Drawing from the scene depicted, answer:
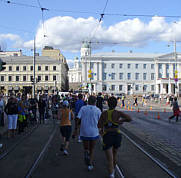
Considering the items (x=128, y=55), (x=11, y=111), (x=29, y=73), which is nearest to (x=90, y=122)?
(x=11, y=111)

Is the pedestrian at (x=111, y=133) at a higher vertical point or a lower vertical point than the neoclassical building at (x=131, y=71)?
lower

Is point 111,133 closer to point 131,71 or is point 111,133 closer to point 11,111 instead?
point 11,111

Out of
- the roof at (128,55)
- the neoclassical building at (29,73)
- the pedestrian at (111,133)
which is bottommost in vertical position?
the pedestrian at (111,133)

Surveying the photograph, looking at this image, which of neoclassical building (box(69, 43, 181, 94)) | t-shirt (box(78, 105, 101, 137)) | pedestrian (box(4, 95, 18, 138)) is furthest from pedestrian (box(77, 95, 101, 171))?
neoclassical building (box(69, 43, 181, 94))

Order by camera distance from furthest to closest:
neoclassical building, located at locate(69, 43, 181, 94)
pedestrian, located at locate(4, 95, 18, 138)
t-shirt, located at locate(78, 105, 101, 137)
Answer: neoclassical building, located at locate(69, 43, 181, 94)
pedestrian, located at locate(4, 95, 18, 138)
t-shirt, located at locate(78, 105, 101, 137)

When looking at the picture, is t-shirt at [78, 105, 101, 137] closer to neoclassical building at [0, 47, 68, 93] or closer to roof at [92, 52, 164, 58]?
neoclassical building at [0, 47, 68, 93]

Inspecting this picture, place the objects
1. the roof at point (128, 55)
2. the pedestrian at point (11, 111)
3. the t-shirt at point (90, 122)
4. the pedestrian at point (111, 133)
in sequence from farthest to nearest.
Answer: the roof at point (128, 55)
the pedestrian at point (11, 111)
the t-shirt at point (90, 122)
the pedestrian at point (111, 133)

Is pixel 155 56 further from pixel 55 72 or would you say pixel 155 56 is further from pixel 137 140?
pixel 137 140

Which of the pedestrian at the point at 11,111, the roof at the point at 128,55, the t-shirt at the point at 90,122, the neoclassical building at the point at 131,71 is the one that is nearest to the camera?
the t-shirt at the point at 90,122

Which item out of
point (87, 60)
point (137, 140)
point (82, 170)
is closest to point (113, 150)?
point (82, 170)

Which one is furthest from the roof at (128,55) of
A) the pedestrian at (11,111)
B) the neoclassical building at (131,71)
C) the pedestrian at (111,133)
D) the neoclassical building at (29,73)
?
the pedestrian at (111,133)

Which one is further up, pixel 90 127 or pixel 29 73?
pixel 29 73

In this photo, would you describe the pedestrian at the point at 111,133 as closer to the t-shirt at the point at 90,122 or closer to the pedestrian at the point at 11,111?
the t-shirt at the point at 90,122

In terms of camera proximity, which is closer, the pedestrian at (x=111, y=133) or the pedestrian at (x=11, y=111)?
the pedestrian at (x=111, y=133)
